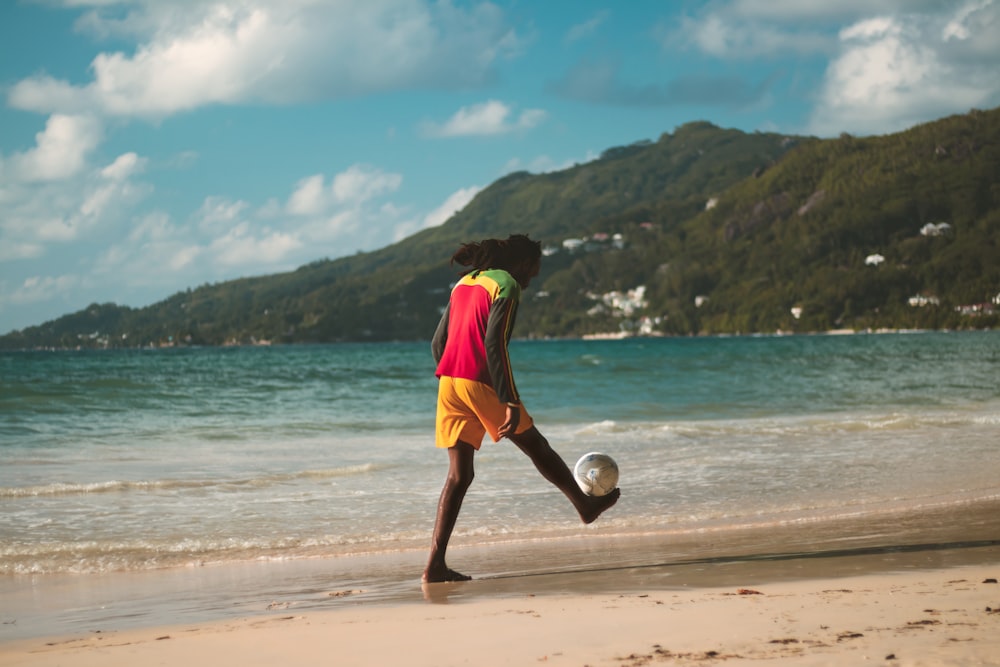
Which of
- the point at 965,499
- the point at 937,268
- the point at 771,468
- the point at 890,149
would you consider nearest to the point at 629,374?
the point at 771,468

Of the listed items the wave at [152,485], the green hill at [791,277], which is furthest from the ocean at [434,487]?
the green hill at [791,277]

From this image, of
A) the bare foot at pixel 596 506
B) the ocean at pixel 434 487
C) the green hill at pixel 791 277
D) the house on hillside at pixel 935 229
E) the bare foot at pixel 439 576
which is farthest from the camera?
the house on hillside at pixel 935 229

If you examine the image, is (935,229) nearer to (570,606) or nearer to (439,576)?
(439,576)

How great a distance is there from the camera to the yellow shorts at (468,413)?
19.3 ft

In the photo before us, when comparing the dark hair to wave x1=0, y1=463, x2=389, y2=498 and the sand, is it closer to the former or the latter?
the sand

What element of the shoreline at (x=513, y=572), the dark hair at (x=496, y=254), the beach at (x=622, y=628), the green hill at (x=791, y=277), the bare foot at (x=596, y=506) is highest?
the green hill at (x=791, y=277)

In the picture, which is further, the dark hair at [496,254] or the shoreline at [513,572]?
the dark hair at [496,254]

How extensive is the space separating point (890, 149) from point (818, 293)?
4211 cm

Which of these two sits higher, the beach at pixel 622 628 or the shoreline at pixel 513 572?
the beach at pixel 622 628

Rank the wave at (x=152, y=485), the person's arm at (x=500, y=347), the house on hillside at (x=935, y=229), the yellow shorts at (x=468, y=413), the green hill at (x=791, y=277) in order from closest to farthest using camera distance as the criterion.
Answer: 1. the person's arm at (x=500, y=347)
2. the yellow shorts at (x=468, y=413)
3. the wave at (x=152, y=485)
4. the green hill at (x=791, y=277)
5. the house on hillside at (x=935, y=229)

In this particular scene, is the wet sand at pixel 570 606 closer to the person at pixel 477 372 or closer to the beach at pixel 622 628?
the beach at pixel 622 628

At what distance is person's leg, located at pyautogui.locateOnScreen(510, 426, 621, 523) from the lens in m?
6.07

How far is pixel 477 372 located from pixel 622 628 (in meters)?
1.96

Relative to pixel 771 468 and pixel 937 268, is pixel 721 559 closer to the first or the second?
pixel 771 468
